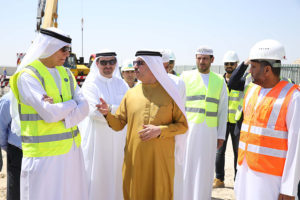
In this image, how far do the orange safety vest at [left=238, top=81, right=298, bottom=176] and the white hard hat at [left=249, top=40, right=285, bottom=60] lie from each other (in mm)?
248

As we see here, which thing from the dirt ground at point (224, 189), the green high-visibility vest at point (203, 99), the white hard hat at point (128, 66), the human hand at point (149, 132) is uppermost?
the white hard hat at point (128, 66)

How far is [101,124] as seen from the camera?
12.9 ft

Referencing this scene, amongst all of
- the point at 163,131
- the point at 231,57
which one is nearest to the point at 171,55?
the point at 231,57

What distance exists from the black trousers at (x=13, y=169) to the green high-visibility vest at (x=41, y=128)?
737 mm

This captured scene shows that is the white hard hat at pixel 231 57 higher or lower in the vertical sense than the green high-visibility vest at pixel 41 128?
higher

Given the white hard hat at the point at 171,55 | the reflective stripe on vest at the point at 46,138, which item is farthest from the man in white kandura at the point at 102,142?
the white hard hat at the point at 171,55

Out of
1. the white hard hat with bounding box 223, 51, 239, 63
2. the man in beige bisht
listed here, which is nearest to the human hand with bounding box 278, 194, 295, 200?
the man in beige bisht

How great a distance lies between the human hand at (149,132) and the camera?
8.98ft

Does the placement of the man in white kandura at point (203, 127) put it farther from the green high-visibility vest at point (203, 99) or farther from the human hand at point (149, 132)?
the human hand at point (149, 132)

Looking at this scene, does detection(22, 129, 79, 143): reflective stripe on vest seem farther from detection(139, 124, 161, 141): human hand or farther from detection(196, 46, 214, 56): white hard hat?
detection(196, 46, 214, 56): white hard hat

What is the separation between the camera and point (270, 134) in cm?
248

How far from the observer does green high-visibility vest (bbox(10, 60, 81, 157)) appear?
8.94ft

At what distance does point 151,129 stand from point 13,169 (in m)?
1.89

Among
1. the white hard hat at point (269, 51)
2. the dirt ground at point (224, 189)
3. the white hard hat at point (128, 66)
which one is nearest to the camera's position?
the white hard hat at point (269, 51)
